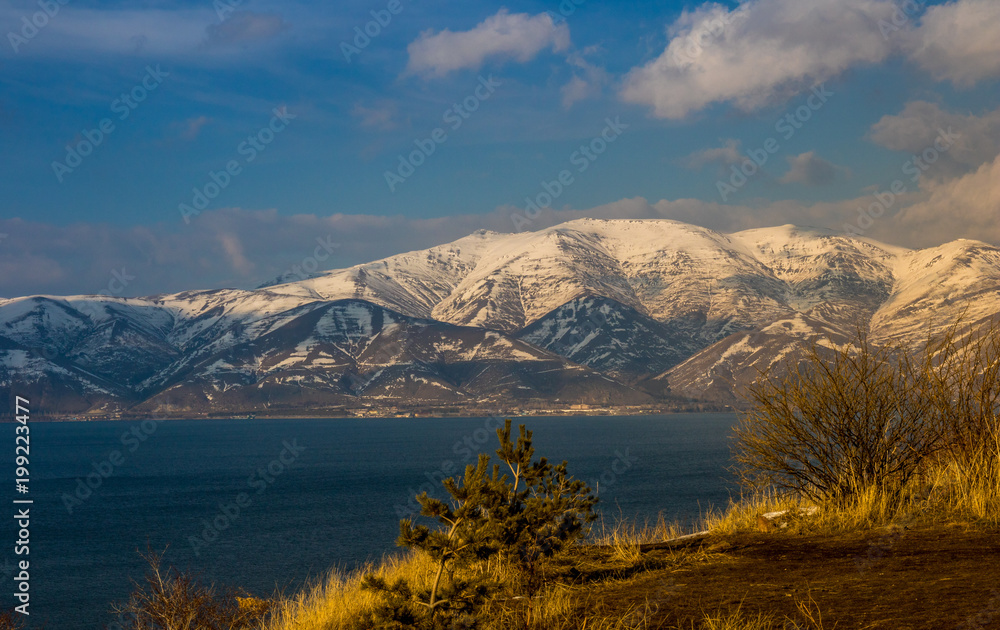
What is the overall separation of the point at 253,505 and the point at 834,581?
88041mm

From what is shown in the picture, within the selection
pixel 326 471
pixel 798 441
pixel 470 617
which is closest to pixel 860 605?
pixel 470 617

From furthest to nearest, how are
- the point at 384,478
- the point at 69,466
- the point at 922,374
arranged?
the point at 69,466, the point at 384,478, the point at 922,374

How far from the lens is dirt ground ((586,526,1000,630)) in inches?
250

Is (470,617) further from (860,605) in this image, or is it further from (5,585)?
(5,585)

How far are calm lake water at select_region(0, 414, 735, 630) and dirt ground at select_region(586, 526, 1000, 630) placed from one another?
8.44 meters

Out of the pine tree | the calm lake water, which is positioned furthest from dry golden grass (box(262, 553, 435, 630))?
the calm lake water

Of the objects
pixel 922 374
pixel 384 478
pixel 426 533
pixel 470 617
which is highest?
pixel 922 374

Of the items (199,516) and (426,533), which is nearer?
(426,533)

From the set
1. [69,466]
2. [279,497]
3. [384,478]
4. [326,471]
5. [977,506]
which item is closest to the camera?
[977,506]

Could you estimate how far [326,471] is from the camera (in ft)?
412

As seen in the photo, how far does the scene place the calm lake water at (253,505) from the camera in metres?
53.3

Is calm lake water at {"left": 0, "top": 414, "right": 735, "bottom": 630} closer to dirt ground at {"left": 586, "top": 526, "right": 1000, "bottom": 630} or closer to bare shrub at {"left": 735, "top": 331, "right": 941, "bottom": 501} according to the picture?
bare shrub at {"left": 735, "top": 331, "right": 941, "bottom": 501}

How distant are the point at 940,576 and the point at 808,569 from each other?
3.93 ft

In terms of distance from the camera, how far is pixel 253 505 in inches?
3479
